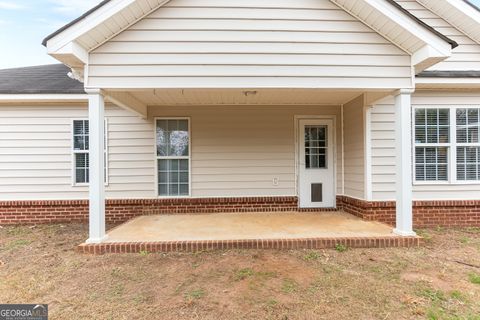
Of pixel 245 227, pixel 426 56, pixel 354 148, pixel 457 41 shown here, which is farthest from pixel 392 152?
pixel 245 227

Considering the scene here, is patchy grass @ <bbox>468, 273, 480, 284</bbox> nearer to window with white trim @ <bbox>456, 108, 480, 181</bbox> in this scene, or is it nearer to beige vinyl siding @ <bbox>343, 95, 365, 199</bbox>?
beige vinyl siding @ <bbox>343, 95, 365, 199</bbox>

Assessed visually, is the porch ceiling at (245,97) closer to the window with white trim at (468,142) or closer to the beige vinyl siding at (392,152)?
the beige vinyl siding at (392,152)

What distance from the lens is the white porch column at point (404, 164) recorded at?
463cm

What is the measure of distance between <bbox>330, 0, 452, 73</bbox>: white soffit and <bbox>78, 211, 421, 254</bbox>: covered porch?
2844 millimetres

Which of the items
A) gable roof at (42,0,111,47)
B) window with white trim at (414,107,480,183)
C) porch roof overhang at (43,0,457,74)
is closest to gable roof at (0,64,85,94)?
porch roof overhang at (43,0,457,74)

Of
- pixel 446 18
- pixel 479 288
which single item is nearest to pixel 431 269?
pixel 479 288

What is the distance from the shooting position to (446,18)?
6230 millimetres

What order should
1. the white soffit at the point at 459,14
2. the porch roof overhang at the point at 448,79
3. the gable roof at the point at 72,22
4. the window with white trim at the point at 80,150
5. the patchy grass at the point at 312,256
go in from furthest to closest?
the window with white trim at the point at 80,150 → the white soffit at the point at 459,14 → the porch roof overhang at the point at 448,79 → the patchy grass at the point at 312,256 → the gable roof at the point at 72,22

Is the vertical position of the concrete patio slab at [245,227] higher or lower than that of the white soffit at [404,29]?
lower

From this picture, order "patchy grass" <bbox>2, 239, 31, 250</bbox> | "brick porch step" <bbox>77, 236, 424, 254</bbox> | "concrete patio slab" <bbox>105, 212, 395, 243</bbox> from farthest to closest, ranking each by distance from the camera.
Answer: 1. "patchy grass" <bbox>2, 239, 31, 250</bbox>
2. "concrete patio slab" <bbox>105, 212, 395, 243</bbox>
3. "brick porch step" <bbox>77, 236, 424, 254</bbox>

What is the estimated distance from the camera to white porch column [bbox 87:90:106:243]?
4371 mm

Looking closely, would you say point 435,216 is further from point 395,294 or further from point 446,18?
point 446,18

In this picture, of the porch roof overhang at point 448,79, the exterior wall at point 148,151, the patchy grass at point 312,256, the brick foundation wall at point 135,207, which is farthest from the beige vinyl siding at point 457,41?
the patchy grass at point 312,256

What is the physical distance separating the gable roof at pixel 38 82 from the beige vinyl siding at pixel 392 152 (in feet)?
21.2
